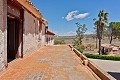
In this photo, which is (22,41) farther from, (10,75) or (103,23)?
(103,23)

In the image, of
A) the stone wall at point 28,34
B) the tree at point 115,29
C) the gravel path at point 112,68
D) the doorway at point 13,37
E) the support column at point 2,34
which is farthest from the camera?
the tree at point 115,29

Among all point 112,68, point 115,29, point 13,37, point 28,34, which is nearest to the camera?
point 13,37

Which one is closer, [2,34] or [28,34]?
[2,34]

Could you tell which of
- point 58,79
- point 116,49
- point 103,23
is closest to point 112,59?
point 116,49

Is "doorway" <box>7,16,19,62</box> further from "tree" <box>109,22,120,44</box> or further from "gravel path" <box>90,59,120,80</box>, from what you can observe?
"tree" <box>109,22,120,44</box>

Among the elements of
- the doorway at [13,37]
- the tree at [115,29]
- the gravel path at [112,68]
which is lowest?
the gravel path at [112,68]

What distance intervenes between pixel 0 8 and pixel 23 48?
200 inches

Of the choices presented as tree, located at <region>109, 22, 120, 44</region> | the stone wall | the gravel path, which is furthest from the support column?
tree, located at <region>109, 22, 120, 44</region>

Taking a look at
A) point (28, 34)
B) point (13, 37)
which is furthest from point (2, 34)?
point (28, 34)

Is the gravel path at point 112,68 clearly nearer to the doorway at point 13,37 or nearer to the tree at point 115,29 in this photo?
the doorway at point 13,37

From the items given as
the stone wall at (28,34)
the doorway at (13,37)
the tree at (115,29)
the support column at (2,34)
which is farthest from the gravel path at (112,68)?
the tree at (115,29)

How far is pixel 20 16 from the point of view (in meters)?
12.0

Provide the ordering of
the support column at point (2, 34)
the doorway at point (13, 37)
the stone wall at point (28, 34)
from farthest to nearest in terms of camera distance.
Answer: the stone wall at point (28, 34), the doorway at point (13, 37), the support column at point (2, 34)

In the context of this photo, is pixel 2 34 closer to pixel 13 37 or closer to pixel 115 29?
pixel 13 37
